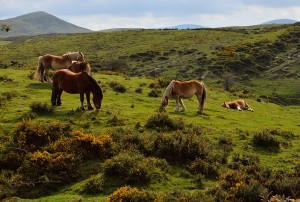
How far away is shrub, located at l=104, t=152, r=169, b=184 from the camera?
39.8 ft

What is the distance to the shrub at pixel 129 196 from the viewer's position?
10.4 meters

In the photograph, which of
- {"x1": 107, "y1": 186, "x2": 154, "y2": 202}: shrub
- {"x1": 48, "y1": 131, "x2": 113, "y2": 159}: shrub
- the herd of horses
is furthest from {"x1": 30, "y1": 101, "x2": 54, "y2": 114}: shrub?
{"x1": 107, "y1": 186, "x2": 154, "y2": 202}: shrub

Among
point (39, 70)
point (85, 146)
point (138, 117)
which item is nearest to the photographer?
point (85, 146)

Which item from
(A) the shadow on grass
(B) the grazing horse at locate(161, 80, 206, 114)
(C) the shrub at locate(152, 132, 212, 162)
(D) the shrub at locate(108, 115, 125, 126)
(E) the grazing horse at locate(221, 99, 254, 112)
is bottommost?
(E) the grazing horse at locate(221, 99, 254, 112)

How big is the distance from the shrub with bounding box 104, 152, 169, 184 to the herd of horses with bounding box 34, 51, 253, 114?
22.8 ft

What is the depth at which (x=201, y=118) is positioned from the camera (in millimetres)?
21156

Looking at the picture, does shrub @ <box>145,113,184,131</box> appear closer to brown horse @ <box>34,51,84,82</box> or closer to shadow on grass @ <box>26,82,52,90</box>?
shadow on grass @ <box>26,82,52,90</box>

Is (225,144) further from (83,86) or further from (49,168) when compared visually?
(83,86)

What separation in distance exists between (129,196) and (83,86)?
377 inches

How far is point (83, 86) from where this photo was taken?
18.9 meters

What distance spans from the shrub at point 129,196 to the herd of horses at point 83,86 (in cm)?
907

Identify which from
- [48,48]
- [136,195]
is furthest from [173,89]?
[48,48]

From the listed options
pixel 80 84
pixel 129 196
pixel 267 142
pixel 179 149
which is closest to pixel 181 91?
pixel 80 84

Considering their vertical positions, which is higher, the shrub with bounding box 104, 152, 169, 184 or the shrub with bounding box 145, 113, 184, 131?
the shrub with bounding box 145, 113, 184, 131
